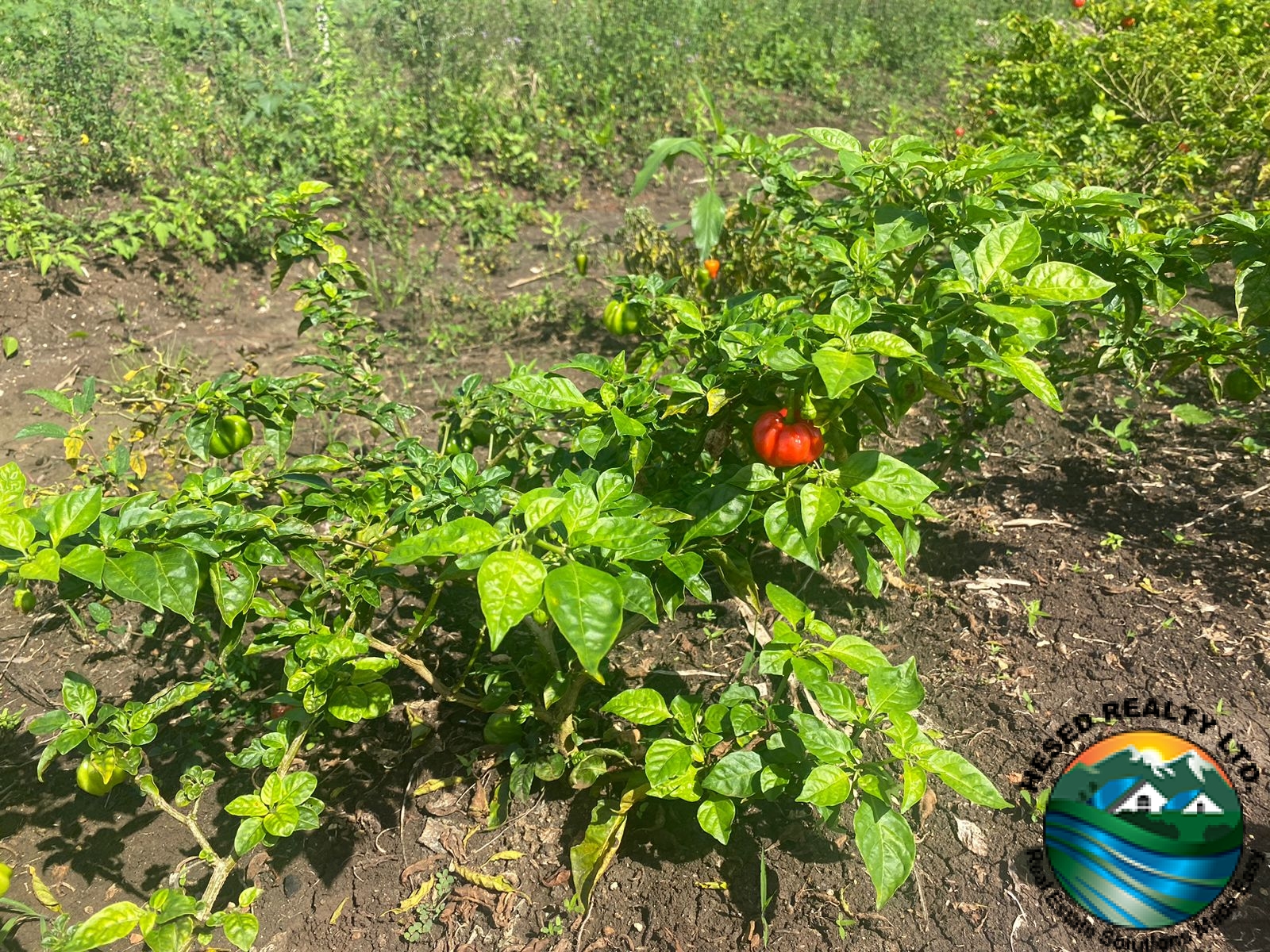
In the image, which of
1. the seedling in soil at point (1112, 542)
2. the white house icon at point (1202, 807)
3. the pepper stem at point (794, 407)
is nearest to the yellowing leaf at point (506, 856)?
the pepper stem at point (794, 407)

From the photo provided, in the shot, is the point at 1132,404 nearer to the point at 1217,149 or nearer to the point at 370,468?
the point at 1217,149

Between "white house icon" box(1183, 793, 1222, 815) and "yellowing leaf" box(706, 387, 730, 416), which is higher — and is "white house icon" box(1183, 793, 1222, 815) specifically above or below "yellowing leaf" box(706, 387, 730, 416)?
below

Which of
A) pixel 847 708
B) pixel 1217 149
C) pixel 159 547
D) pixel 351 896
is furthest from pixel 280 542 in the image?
pixel 1217 149

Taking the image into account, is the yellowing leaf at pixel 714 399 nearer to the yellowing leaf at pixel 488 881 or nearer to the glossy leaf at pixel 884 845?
the glossy leaf at pixel 884 845

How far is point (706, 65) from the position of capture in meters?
6.77

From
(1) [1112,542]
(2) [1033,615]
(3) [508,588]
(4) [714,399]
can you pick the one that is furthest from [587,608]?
(1) [1112,542]

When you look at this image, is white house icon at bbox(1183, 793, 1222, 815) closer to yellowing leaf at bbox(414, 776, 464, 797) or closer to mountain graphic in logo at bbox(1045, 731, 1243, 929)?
mountain graphic in logo at bbox(1045, 731, 1243, 929)

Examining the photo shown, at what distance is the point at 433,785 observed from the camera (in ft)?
6.87

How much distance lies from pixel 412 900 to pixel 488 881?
17cm

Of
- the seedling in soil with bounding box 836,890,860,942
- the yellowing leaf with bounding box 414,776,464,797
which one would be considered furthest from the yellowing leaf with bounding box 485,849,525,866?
the seedling in soil with bounding box 836,890,860,942

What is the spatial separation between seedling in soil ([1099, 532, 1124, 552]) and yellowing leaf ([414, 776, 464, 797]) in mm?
1918

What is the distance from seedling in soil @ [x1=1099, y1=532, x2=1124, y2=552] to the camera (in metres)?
2.57

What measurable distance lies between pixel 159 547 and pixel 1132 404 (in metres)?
3.09

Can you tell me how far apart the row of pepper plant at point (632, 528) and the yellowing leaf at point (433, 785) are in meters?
0.13
